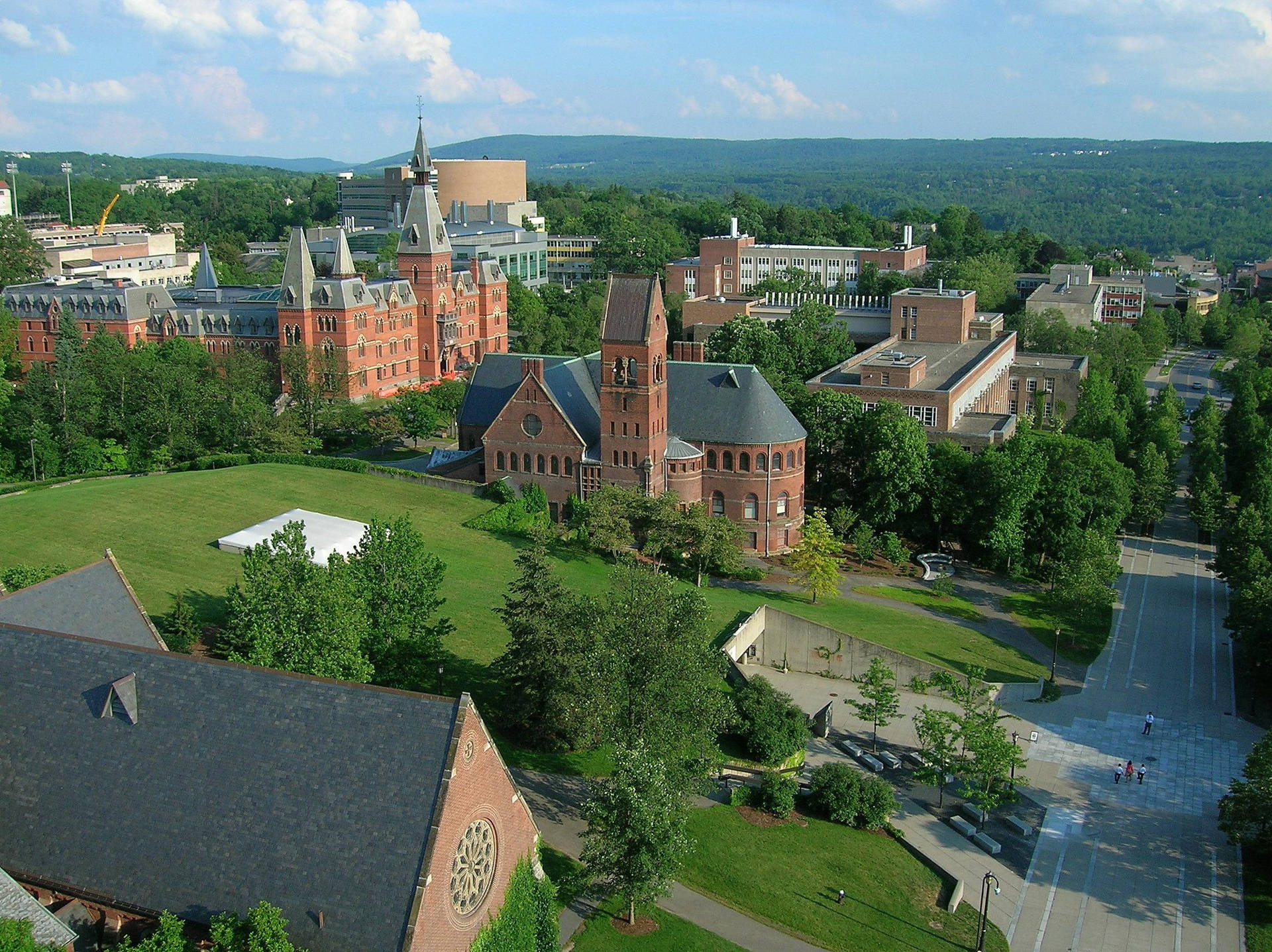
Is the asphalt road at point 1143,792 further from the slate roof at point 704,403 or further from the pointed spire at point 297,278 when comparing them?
the pointed spire at point 297,278

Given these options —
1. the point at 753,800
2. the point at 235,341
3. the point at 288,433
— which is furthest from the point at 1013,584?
the point at 235,341

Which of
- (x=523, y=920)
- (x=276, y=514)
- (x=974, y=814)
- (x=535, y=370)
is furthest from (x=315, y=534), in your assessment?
(x=523, y=920)

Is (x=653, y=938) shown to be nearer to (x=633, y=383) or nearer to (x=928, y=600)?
(x=928, y=600)

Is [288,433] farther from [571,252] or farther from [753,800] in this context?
[571,252]

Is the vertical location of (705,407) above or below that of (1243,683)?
above

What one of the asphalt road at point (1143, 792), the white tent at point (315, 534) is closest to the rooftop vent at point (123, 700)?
the asphalt road at point (1143, 792)
